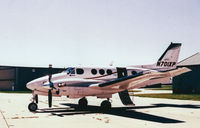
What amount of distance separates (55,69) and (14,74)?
1177 centimetres

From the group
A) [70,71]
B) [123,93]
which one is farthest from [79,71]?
[123,93]

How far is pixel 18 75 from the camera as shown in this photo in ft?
189

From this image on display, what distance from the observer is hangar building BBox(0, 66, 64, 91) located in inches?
2269

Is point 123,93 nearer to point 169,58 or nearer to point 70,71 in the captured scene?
point 70,71

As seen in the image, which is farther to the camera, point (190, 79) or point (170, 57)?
point (190, 79)

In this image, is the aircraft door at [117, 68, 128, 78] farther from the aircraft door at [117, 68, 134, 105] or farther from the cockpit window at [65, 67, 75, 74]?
the cockpit window at [65, 67, 75, 74]

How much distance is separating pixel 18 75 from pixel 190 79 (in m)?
42.3

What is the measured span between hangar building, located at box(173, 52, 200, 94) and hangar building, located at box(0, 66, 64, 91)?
96.5 ft

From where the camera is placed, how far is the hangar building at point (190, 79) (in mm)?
38906

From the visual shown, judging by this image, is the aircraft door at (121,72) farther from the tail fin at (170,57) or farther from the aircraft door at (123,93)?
the tail fin at (170,57)

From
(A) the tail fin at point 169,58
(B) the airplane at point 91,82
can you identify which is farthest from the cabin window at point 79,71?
(A) the tail fin at point 169,58

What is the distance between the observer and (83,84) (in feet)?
53.3

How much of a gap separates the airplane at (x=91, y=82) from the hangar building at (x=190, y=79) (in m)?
22.6

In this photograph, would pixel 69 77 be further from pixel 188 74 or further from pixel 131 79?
pixel 188 74
